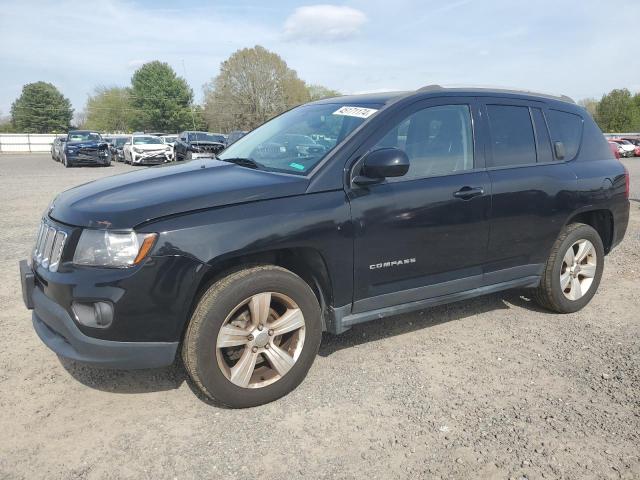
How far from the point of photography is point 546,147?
4.18 metres

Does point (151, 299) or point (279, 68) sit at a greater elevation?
point (279, 68)

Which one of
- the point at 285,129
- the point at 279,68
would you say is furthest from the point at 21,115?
the point at 285,129

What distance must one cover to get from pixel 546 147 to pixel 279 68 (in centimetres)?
6418

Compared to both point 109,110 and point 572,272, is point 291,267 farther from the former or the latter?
point 109,110

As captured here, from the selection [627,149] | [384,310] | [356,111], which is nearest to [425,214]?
[384,310]

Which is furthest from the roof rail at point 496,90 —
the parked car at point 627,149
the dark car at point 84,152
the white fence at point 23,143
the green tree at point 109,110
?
the green tree at point 109,110

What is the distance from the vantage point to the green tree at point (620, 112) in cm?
6147

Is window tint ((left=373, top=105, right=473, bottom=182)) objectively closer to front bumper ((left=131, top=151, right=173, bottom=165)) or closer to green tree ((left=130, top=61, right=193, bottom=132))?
front bumper ((left=131, top=151, right=173, bottom=165))

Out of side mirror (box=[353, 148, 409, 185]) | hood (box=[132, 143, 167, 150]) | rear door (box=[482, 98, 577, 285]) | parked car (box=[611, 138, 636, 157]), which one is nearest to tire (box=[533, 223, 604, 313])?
rear door (box=[482, 98, 577, 285])

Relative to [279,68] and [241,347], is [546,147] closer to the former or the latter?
[241,347]

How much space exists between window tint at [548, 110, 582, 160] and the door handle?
1.12 m

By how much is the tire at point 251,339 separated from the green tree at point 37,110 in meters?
95.8

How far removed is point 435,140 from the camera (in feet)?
11.8

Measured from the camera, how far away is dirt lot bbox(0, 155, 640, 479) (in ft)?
8.19
